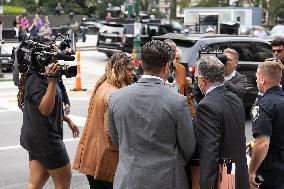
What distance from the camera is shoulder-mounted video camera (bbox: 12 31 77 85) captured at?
212 inches

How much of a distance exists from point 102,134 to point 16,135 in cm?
629

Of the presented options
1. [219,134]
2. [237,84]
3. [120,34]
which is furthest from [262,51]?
[120,34]

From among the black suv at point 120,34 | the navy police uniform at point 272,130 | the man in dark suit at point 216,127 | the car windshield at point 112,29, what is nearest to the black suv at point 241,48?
the navy police uniform at point 272,130

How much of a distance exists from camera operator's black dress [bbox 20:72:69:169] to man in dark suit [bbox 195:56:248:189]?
66.5 inches

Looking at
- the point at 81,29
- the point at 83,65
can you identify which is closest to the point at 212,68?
the point at 83,65

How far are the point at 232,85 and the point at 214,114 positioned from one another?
296cm

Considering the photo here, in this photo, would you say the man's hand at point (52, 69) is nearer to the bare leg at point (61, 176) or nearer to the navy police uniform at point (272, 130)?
the bare leg at point (61, 176)

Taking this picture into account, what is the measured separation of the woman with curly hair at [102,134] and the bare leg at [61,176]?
0.38 meters

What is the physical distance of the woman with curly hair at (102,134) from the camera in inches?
206

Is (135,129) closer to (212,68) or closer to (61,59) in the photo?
(212,68)

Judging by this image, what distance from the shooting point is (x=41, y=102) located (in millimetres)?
5469

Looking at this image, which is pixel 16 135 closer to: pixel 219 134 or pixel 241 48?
pixel 241 48

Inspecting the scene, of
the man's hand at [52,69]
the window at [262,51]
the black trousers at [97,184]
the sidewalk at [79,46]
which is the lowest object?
the sidewalk at [79,46]

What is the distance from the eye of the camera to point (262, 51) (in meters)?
13.4
